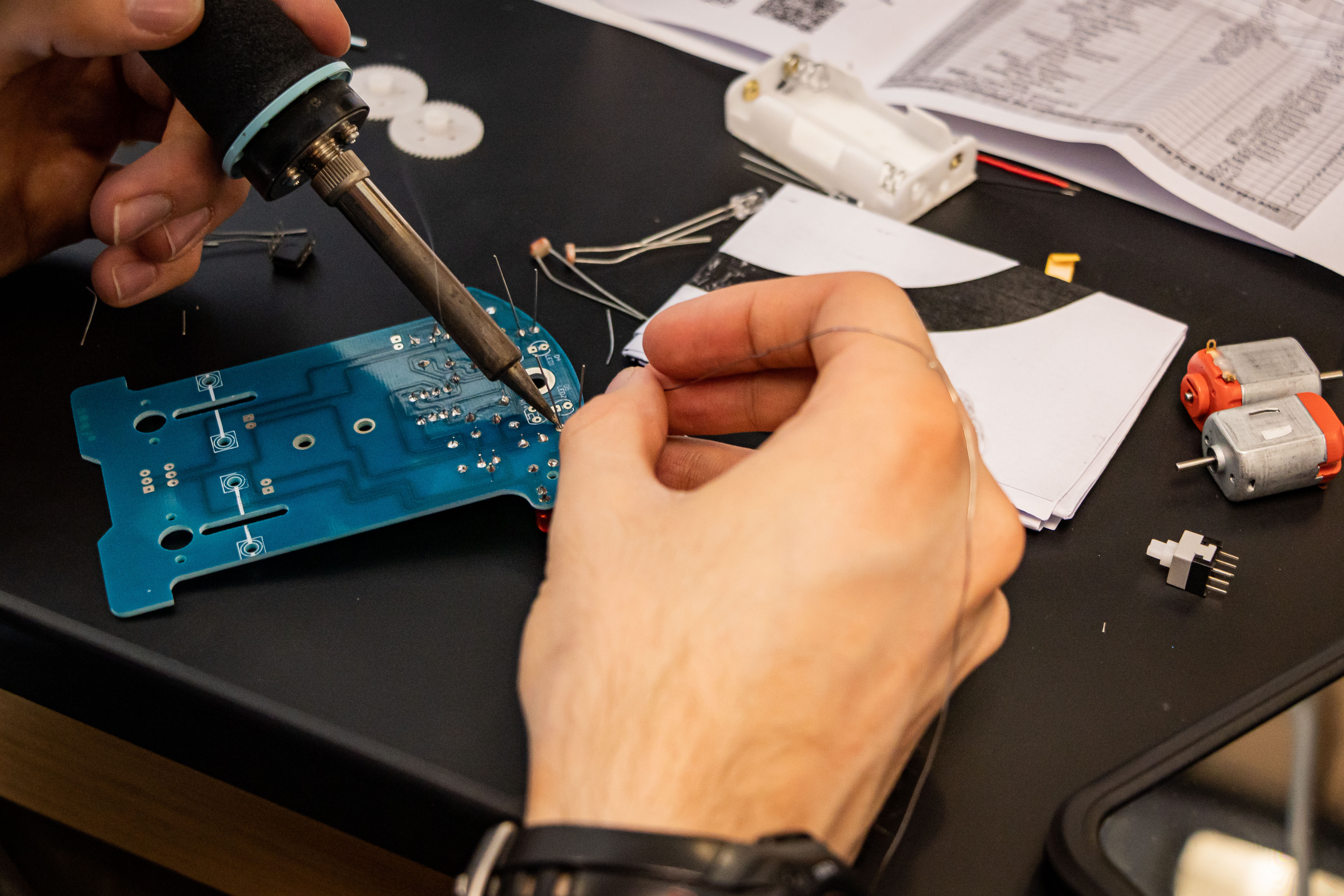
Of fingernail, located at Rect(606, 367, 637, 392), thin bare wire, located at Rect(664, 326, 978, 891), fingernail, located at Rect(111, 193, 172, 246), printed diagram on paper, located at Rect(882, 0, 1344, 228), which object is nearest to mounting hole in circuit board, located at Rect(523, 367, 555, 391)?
fingernail, located at Rect(606, 367, 637, 392)

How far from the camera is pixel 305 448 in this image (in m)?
0.82

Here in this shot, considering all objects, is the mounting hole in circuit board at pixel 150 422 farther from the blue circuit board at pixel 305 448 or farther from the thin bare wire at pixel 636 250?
the thin bare wire at pixel 636 250

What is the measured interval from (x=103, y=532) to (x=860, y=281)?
611mm

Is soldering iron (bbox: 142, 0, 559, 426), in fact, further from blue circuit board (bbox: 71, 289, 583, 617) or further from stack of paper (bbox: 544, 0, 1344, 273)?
stack of paper (bbox: 544, 0, 1344, 273)

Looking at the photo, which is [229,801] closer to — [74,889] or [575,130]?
[74,889]

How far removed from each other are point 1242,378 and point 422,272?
72 centimetres

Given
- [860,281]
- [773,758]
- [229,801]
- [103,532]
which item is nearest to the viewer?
[773,758]

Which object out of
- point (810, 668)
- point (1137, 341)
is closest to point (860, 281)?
point (810, 668)

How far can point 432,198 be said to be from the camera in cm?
109

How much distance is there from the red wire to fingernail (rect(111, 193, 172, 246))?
0.86 meters

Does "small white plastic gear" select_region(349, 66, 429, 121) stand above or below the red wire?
above

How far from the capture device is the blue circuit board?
763mm

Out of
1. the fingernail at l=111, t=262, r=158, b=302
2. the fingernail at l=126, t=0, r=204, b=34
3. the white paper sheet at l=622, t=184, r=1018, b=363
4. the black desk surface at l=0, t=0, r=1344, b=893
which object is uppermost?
the fingernail at l=126, t=0, r=204, b=34

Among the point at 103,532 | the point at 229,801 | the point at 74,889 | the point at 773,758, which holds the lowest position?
the point at 74,889
